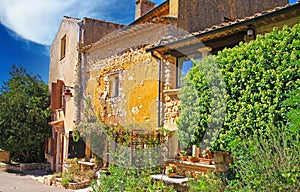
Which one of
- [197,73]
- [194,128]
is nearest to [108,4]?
[197,73]

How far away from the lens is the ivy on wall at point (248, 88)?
678cm

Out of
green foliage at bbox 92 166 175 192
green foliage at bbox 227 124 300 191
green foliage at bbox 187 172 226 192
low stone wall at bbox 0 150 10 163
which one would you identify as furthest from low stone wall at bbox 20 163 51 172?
green foliage at bbox 227 124 300 191

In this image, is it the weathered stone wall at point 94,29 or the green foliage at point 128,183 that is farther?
the weathered stone wall at point 94,29

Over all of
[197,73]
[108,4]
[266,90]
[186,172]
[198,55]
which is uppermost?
[108,4]

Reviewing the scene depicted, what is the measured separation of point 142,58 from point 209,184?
5953 millimetres

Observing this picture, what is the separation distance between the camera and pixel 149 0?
18.6 m

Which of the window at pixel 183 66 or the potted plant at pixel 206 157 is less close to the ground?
the window at pixel 183 66

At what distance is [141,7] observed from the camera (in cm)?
1814

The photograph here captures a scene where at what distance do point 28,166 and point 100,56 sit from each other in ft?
30.1

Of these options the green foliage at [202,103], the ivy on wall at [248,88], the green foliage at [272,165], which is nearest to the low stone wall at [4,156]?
the green foliage at [202,103]

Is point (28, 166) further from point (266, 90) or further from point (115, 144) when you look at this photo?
point (266, 90)

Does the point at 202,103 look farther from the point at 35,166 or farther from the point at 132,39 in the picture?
the point at 35,166

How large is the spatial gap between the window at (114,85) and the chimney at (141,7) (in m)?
4.97

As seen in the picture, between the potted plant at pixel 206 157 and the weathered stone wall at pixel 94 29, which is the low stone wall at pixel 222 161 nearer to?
the potted plant at pixel 206 157
